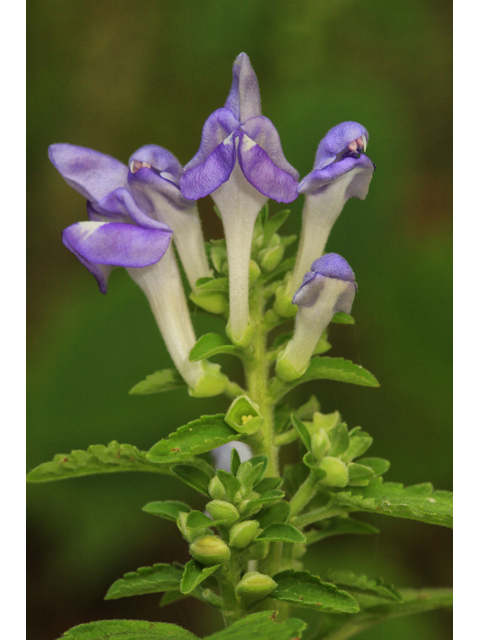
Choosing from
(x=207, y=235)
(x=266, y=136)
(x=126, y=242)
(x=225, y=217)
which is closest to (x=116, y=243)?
(x=126, y=242)

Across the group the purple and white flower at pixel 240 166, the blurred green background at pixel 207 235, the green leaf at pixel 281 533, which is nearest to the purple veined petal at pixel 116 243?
the purple and white flower at pixel 240 166

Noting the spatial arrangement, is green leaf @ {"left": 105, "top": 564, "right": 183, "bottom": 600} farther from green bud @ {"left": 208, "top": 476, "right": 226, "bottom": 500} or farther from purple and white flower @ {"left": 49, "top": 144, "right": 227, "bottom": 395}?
purple and white flower @ {"left": 49, "top": 144, "right": 227, "bottom": 395}

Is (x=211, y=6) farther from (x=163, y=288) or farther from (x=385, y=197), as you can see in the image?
(x=163, y=288)

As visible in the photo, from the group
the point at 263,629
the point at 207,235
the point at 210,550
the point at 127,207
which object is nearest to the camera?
the point at 263,629

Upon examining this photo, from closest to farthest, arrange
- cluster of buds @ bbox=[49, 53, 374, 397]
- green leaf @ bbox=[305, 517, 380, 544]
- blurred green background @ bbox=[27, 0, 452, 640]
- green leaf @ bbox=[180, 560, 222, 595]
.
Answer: green leaf @ bbox=[180, 560, 222, 595]
cluster of buds @ bbox=[49, 53, 374, 397]
green leaf @ bbox=[305, 517, 380, 544]
blurred green background @ bbox=[27, 0, 452, 640]

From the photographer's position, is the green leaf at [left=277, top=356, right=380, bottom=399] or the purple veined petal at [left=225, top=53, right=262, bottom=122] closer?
the purple veined petal at [left=225, top=53, right=262, bottom=122]

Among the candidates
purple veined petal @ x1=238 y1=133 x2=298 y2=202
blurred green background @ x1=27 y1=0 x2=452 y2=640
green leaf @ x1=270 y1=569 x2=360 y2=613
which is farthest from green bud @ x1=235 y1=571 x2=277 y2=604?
blurred green background @ x1=27 y1=0 x2=452 y2=640

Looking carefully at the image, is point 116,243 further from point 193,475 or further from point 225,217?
point 193,475
